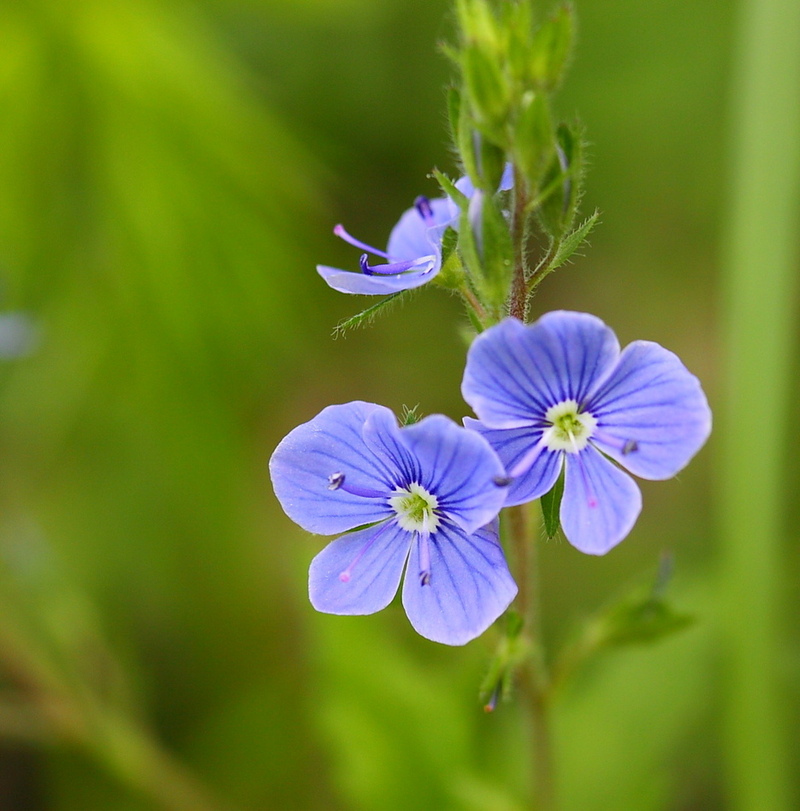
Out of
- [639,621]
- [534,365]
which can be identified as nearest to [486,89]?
[534,365]

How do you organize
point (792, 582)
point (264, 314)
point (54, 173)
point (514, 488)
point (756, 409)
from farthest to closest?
point (264, 314), point (54, 173), point (792, 582), point (756, 409), point (514, 488)

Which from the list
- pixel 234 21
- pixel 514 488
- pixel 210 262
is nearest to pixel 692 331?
pixel 210 262

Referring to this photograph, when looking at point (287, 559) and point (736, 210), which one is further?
point (287, 559)

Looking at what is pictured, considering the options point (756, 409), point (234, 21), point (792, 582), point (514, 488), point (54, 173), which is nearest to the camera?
point (514, 488)

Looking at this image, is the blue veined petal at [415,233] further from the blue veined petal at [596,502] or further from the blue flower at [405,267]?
the blue veined petal at [596,502]

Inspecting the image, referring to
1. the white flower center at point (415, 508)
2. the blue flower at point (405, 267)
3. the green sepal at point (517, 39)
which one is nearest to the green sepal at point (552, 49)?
the green sepal at point (517, 39)

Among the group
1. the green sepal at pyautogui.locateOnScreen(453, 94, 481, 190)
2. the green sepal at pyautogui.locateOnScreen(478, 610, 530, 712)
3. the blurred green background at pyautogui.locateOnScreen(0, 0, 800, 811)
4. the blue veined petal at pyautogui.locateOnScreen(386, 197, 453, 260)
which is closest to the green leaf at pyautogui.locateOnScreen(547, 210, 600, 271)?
Result: the green sepal at pyautogui.locateOnScreen(453, 94, 481, 190)

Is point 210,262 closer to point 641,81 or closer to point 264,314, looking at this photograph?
point 264,314

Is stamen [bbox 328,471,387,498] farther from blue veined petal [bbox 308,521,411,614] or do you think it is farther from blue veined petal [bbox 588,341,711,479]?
blue veined petal [bbox 588,341,711,479]
